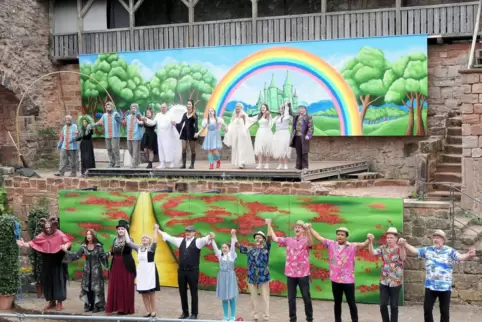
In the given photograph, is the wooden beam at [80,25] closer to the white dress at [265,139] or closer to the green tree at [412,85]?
the white dress at [265,139]

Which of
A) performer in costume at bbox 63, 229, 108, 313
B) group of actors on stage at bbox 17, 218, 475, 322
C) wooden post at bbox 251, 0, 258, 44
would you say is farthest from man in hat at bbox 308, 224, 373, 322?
wooden post at bbox 251, 0, 258, 44

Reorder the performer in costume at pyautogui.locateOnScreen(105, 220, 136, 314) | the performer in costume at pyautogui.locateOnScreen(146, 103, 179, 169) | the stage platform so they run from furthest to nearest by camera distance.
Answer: the performer in costume at pyautogui.locateOnScreen(146, 103, 179, 169) → the stage platform → the performer in costume at pyautogui.locateOnScreen(105, 220, 136, 314)

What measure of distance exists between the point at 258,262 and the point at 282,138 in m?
4.83

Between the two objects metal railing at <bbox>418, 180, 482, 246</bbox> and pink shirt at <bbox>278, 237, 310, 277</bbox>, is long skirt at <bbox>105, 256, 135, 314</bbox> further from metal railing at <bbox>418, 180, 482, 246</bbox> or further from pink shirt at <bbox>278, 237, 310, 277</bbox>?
metal railing at <bbox>418, 180, 482, 246</bbox>

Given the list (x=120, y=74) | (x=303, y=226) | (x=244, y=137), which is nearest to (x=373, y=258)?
(x=303, y=226)

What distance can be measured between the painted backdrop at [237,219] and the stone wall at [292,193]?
45 centimetres

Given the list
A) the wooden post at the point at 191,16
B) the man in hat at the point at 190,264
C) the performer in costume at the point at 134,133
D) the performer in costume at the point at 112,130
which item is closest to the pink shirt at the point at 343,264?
the man in hat at the point at 190,264

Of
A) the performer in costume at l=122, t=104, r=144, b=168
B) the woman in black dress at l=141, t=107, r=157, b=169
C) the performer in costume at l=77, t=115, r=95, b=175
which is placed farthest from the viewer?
the performer in costume at l=77, t=115, r=95, b=175

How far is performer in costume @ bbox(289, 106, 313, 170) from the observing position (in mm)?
14945

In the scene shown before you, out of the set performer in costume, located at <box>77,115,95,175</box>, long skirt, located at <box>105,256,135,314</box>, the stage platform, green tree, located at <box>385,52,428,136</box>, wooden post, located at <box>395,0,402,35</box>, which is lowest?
long skirt, located at <box>105,256,135,314</box>

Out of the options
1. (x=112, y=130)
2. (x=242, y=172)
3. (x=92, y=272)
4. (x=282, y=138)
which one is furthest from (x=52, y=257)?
(x=282, y=138)

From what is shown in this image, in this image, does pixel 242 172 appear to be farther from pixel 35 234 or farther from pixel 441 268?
pixel 441 268

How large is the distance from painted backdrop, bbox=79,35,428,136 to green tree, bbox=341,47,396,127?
0.07ft

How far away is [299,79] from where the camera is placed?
18.2 m
